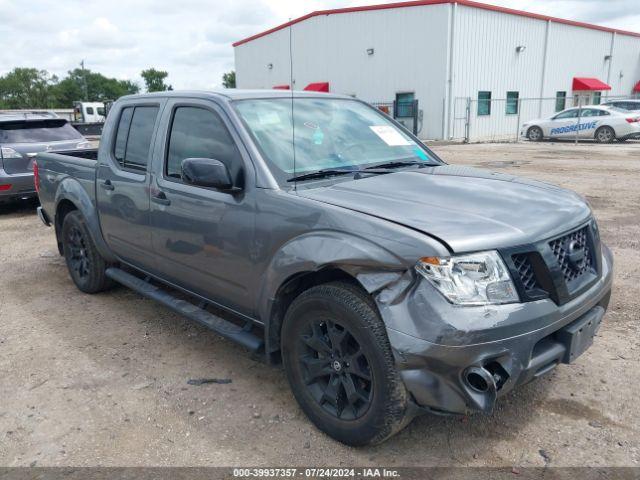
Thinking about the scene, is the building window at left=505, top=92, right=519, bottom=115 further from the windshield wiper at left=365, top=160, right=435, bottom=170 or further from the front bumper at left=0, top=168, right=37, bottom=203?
the windshield wiper at left=365, top=160, right=435, bottom=170

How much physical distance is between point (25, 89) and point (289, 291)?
10305 cm

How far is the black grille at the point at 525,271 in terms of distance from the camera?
2.53 meters

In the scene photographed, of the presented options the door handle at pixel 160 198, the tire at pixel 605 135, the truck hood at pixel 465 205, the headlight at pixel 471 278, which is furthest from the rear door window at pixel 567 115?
the headlight at pixel 471 278

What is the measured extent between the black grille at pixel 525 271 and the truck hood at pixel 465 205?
0.23 ft

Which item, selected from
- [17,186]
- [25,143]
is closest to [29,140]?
[25,143]

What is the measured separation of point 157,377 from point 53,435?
764mm

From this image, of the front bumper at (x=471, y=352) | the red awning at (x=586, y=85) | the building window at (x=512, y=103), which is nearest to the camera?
the front bumper at (x=471, y=352)

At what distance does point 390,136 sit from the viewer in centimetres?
405

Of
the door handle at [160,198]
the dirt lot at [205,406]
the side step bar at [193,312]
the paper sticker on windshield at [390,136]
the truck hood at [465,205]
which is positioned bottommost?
the dirt lot at [205,406]

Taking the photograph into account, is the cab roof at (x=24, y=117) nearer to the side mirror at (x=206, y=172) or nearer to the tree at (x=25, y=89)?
the side mirror at (x=206, y=172)

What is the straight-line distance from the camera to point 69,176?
5250 mm

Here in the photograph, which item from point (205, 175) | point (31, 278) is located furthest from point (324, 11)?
point (205, 175)

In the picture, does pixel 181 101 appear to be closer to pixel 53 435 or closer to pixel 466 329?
pixel 53 435

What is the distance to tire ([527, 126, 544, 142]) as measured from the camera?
2331 cm
